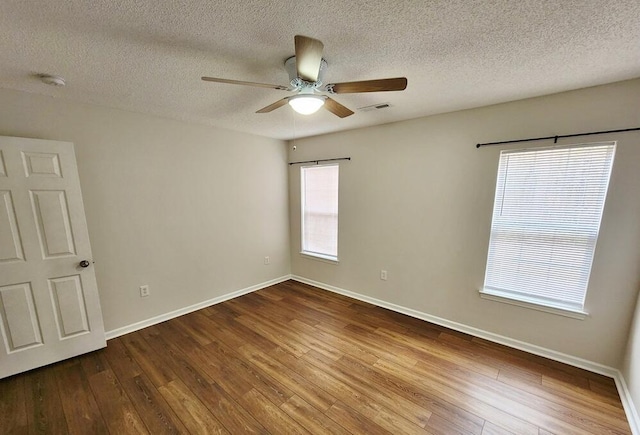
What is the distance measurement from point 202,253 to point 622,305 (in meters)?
4.26

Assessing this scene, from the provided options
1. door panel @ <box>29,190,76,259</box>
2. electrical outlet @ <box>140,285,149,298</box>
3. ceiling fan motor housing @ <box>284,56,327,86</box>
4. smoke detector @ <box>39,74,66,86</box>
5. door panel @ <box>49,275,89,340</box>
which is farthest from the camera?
electrical outlet @ <box>140,285,149,298</box>

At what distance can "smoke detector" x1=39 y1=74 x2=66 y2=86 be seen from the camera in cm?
182

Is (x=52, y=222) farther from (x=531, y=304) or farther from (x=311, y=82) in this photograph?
(x=531, y=304)

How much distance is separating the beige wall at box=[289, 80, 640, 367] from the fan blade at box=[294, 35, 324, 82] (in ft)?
6.16

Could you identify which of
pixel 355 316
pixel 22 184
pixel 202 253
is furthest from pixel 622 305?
pixel 22 184

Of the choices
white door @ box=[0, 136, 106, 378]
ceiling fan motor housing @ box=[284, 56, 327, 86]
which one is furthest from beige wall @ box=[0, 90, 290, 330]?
ceiling fan motor housing @ box=[284, 56, 327, 86]

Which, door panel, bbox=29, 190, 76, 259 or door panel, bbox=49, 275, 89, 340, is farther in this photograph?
door panel, bbox=49, 275, 89, 340

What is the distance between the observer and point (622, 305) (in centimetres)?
199

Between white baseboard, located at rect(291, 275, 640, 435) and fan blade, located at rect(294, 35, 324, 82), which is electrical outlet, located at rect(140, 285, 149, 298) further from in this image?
fan blade, located at rect(294, 35, 324, 82)

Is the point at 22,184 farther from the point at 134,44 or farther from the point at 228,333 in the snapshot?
the point at 228,333

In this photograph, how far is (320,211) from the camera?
4000 millimetres

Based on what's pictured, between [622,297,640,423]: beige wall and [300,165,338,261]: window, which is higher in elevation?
[300,165,338,261]: window

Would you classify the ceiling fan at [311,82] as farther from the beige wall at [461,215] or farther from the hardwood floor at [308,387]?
the hardwood floor at [308,387]

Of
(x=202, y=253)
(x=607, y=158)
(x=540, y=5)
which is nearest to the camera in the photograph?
(x=540, y=5)
